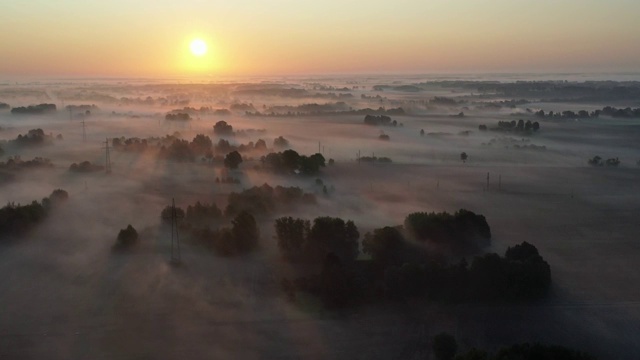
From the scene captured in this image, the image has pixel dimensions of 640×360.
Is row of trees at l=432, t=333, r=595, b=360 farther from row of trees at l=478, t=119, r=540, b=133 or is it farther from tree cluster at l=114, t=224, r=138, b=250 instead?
row of trees at l=478, t=119, r=540, b=133

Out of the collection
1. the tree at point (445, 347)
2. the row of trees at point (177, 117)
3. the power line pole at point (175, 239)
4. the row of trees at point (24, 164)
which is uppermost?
the row of trees at point (177, 117)

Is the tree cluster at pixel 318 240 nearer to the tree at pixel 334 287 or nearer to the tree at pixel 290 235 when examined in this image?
the tree at pixel 290 235

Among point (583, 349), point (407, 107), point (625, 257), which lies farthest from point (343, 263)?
point (407, 107)

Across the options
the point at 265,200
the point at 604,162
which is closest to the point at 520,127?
the point at 604,162

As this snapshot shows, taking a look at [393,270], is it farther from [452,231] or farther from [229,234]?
[229,234]

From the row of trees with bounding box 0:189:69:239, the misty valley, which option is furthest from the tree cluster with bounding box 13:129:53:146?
the row of trees with bounding box 0:189:69:239

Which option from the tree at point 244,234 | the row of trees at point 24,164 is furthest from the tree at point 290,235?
the row of trees at point 24,164

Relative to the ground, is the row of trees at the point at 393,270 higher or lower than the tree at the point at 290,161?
lower

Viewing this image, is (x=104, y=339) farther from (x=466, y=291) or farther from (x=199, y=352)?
(x=466, y=291)
